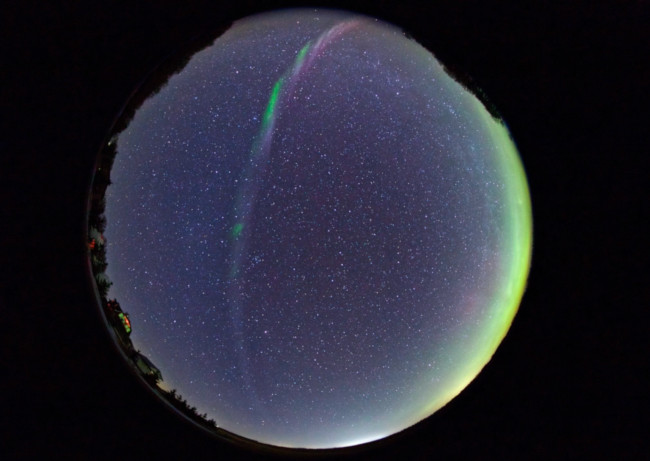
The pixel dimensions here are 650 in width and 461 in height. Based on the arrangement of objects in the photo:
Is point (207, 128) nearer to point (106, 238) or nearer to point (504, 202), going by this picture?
point (106, 238)

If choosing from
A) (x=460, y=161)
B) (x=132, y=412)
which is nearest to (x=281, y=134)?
(x=460, y=161)

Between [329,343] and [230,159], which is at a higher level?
[230,159]

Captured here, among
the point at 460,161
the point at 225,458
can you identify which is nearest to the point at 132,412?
the point at 225,458

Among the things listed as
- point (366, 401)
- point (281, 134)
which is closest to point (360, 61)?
point (281, 134)

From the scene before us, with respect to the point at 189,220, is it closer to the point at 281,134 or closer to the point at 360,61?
the point at 281,134

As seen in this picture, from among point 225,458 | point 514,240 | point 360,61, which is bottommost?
point 225,458

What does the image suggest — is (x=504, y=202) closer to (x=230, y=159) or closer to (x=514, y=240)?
(x=514, y=240)

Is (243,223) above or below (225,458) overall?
above
